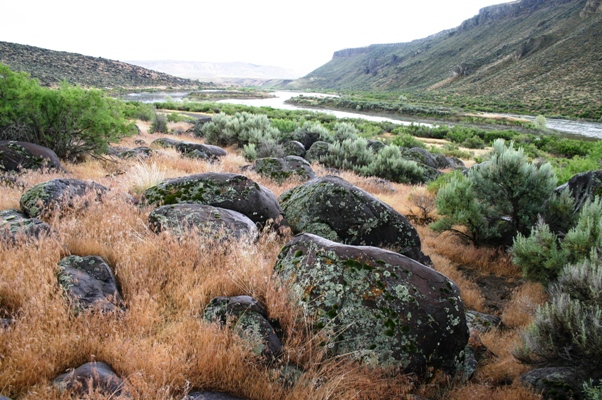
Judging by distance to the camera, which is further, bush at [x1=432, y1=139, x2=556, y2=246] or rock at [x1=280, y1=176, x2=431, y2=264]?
bush at [x1=432, y1=139, x2=556, y2=246]

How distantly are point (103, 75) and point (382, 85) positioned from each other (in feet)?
316

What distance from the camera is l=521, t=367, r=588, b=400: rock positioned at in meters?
2.94

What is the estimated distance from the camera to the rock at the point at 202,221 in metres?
4.09

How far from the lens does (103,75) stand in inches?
2995

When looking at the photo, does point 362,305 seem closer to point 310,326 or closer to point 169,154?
point 310,326

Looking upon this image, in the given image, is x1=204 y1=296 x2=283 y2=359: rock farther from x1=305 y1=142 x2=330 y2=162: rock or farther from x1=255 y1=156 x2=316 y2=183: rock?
x1=305 y1=142 x2=330 y2=162: rock

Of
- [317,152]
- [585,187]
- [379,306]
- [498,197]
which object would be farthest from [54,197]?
[317,152]

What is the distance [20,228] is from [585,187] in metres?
7.93

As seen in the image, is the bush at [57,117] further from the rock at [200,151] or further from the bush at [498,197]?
the bush at [498,197]

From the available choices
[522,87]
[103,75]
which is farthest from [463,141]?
[103,75]

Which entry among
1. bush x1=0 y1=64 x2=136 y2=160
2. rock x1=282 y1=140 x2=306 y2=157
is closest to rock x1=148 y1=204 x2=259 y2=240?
bush x1=0 y1=64 x2=136 y2=160

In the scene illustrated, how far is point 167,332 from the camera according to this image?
2.66 m

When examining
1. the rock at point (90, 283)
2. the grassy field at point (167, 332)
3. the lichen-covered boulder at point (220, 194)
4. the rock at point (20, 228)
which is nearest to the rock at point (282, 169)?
the lichen-covered boulder at point (220, 194)

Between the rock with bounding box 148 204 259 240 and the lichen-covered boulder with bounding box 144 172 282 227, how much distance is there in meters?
0.47
